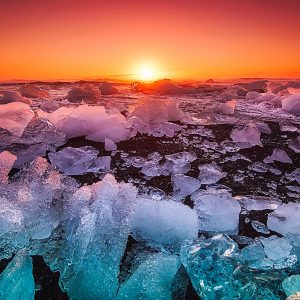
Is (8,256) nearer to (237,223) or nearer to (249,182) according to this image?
(237,223)

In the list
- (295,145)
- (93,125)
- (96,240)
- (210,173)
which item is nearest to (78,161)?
(93,125)

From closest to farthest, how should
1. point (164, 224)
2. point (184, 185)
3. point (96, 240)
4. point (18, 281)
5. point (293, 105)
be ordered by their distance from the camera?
point (18, 281) → point (96, 240) → point (164, 224) → point (184, 185) → point (293, 105)

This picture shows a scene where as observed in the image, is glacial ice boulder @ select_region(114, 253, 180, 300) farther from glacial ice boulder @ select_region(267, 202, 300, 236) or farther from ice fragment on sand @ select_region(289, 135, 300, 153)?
ice fragment on sand @ select_region(289, 135, 300, 153)

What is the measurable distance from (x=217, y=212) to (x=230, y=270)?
1.25 ft

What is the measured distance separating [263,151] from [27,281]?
1808 mm

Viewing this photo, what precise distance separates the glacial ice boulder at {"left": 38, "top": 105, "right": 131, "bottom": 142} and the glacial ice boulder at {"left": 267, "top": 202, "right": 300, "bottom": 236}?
1.36 m

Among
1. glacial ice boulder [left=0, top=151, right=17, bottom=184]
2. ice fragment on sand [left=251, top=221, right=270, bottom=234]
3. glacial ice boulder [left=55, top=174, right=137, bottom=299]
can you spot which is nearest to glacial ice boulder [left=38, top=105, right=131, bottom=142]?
glacial ice boulder [left=0, top=151, right=17, bottom=184]

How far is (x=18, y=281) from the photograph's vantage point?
0.85m

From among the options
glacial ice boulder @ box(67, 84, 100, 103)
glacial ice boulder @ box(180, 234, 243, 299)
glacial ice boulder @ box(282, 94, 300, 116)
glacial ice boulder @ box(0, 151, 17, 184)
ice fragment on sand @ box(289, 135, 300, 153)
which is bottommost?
glacial ice boulder @ box(67, 84, 100, 103)

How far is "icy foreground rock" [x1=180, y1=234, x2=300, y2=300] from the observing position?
86cm

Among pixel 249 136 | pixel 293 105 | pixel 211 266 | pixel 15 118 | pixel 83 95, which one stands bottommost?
pixel 83 95

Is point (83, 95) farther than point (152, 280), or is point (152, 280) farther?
point (83, 95)

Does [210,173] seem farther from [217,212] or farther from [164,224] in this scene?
[164,224]

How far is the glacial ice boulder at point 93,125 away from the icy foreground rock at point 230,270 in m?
1.50
